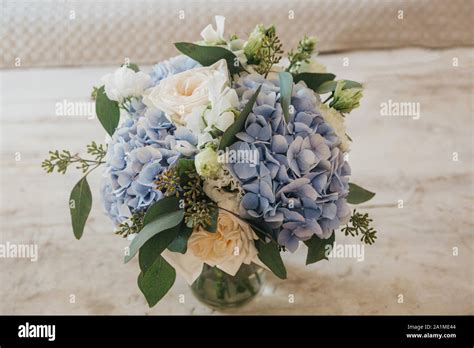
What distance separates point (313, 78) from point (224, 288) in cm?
38

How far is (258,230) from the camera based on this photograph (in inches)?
28.0

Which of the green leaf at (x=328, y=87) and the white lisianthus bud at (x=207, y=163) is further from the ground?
the green leaf at (x=328, y=87)

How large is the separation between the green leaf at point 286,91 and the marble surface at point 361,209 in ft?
1.34

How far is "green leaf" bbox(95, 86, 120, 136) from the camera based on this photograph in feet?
2.63

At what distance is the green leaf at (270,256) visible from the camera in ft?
2.40
